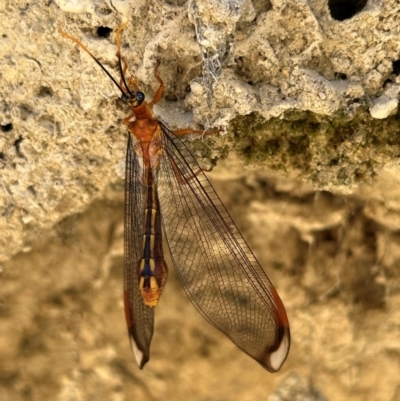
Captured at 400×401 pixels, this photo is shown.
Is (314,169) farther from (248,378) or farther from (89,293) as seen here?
(89,293)

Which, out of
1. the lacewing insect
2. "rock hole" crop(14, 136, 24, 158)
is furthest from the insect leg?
"rock hole" crop(14, 136, 24, 158)

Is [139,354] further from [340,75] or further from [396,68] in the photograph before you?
[396,68]

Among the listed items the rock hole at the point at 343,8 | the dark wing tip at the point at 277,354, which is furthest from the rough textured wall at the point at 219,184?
the dark wing tip at the point at 277,354

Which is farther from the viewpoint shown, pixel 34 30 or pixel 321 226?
pixel 321 226

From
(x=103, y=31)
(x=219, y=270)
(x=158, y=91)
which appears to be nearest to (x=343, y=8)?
(x=158, y=91)

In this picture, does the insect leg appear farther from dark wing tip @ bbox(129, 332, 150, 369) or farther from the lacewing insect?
dark wing tip @ bbox(129, 332, 150, 369)

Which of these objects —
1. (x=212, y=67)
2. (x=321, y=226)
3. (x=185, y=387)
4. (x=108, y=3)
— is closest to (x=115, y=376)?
(x=185, y=387)
